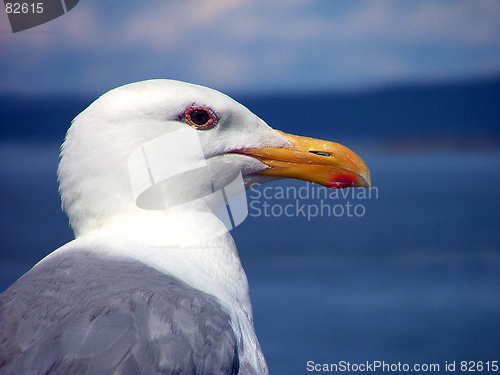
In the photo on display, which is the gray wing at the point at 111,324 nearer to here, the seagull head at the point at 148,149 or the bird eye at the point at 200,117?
the seagull head at the point at 148,149

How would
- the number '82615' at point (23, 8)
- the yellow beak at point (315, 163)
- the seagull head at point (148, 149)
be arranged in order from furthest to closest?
1. the number '82615' at point (23, 8)
2. the yellow beak at point (315, 163)
3. the seagull head at point (148, 149)

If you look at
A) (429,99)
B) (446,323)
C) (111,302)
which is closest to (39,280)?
(111,302)

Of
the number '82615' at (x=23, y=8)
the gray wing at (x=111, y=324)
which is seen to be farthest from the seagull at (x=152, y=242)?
the number '82615' at (x=23, y=8)

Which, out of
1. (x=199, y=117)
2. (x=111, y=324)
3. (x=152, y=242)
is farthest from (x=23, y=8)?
(x=111, y=324)

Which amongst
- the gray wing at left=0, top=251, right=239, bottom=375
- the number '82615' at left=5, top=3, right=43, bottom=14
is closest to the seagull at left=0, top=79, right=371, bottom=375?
the gray wing at left=0, top=251, right=239, bottom=375

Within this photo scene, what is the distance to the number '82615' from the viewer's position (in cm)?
176

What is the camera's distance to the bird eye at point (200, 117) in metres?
1.09

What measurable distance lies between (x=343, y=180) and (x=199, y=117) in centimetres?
31

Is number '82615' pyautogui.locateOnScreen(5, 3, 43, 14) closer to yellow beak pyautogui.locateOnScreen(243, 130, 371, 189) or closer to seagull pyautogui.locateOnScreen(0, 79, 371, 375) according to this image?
seagull pyautogui.locateOnScreen(0, 79, 371, 375)

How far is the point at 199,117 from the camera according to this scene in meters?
1.10

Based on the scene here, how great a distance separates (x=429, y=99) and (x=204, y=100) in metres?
1.64

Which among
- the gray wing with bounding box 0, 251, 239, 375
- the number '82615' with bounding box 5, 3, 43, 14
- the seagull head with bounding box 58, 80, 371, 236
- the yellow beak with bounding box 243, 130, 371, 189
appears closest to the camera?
the gray wing with bounding box 0, 251, 239, 375

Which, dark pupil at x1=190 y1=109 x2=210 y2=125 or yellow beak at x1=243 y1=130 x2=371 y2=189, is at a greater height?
dark pupil at x1=190 y1=109 x2=210 y2=125

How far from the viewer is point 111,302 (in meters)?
0.86
